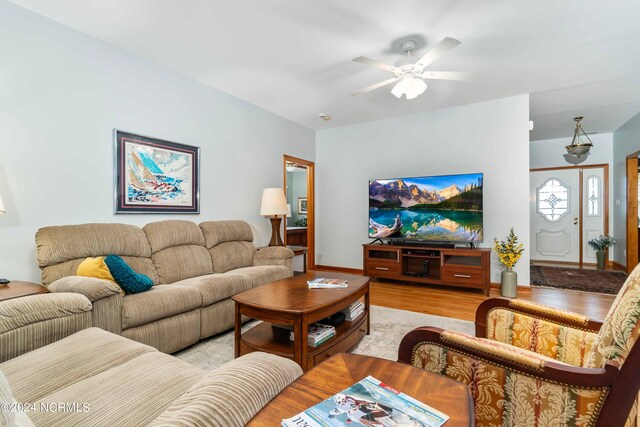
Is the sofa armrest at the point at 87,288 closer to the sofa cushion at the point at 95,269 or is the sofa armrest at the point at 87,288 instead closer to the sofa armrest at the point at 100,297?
the sofa armrest at the point at 100,297

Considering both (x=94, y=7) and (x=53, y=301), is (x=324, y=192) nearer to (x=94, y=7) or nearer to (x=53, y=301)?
(x=94, y=7)

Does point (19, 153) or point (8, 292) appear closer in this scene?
point (8, 292)

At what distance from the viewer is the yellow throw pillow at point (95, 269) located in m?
2.11

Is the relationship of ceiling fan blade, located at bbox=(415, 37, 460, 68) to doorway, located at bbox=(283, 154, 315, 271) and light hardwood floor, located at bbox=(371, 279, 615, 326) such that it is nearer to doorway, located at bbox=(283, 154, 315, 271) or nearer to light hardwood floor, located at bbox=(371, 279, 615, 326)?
light hardwood floor, located at bbox=(371, 279, 615, 326)

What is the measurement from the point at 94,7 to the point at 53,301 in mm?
2115

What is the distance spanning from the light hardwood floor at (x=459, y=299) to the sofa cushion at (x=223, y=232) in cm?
179

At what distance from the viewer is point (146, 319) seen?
80.8 inches

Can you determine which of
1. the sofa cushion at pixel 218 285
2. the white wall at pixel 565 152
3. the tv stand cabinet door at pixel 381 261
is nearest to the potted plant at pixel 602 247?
the white wall at pixel 565 152

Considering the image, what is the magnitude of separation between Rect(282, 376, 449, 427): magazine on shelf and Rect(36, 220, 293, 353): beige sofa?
5.38ft

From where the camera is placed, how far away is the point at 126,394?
3.27ft

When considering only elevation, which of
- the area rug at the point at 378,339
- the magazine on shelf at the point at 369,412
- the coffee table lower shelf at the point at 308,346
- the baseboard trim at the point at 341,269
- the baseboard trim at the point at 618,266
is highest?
the magazine on shelf at the point at 369,412

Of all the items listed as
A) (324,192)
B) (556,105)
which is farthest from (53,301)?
(556,105)

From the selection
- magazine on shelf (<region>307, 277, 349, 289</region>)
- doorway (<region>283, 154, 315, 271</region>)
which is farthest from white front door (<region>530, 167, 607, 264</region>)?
magazine on shelf (<region>307, 277, 349, 289</region>)

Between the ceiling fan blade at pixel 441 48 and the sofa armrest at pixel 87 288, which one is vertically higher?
the ceiling fan blade at pixel 441 48
